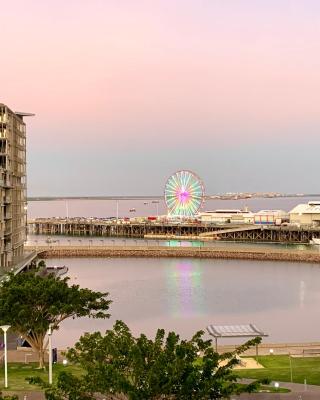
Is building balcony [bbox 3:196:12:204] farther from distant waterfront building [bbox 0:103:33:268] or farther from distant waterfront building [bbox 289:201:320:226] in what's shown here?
distant waterfront building [bbox 289:201:320:226]

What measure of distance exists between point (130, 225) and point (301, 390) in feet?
403

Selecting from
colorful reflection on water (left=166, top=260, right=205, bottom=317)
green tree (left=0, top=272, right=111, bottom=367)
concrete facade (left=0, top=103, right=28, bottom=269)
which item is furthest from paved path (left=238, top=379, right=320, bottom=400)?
concrete facade (left=0, top=103, right=28, bottom=269)

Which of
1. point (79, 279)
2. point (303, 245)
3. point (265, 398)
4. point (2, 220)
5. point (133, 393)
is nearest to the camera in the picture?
point (133, 393)

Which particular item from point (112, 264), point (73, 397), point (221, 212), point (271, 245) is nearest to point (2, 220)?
point (112, 264)

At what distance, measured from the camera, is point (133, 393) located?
16.1m

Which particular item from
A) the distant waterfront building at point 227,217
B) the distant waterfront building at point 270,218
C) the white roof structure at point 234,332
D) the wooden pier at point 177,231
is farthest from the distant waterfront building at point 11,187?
the distant waterfront building at point 227,217

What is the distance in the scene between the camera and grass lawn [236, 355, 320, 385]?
1067 inches

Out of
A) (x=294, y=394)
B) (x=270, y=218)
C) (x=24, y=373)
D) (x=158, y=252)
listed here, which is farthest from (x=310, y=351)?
(x=270, y=218)

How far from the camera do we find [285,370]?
94.2 ft

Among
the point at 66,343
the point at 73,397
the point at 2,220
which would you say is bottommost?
the point at 66,343

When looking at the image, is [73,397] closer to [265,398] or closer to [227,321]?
[265,398]

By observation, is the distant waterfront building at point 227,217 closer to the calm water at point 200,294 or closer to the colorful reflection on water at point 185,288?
the calm water at point 200,294

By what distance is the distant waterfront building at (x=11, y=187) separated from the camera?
191ft

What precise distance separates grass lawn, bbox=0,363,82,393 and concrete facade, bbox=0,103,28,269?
27.4 m
